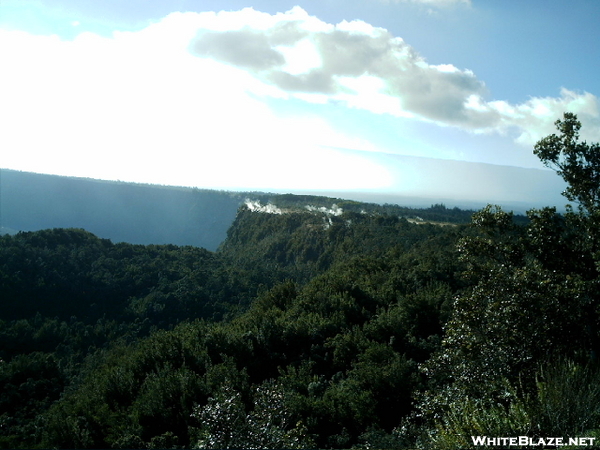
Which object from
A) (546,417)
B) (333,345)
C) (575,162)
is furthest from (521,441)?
(333,345)

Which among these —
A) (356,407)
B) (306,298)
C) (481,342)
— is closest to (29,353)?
(306,298)

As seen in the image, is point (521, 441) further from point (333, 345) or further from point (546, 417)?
point (333, 345)

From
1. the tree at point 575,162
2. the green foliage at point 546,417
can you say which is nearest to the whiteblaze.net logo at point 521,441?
the green foliage at point 546,417

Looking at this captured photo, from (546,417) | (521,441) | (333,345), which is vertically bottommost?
(333,345)

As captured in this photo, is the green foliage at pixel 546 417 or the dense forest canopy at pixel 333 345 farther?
the dense forest canopy at pixel 333 345

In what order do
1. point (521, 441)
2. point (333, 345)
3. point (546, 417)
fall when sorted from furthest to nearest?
point (333, 345) → point (546, 417) → point (521, 441)

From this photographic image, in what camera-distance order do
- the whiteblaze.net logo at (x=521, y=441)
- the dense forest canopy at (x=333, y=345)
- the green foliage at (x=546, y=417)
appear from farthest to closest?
the dense forest canopy at (x=333, y=345) → the green foliage at (x=546, y=417) → the whiteblaze.net logo at (x=521, y=441)

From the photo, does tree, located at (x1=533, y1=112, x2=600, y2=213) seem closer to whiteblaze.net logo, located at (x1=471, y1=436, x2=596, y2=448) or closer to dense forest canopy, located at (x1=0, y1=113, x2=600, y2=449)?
dense forest canopy, located at (x1=0, y1=113, x2=600, y2=449)

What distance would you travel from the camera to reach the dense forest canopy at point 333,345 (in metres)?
9.66

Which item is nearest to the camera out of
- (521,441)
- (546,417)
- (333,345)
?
(521,441)

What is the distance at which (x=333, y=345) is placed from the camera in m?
25.8

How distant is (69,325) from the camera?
48.8m

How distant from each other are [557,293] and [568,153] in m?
4.19

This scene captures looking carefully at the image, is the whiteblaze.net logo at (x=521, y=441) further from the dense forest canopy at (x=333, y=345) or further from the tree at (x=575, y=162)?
the tree at (x=575, y=162)
